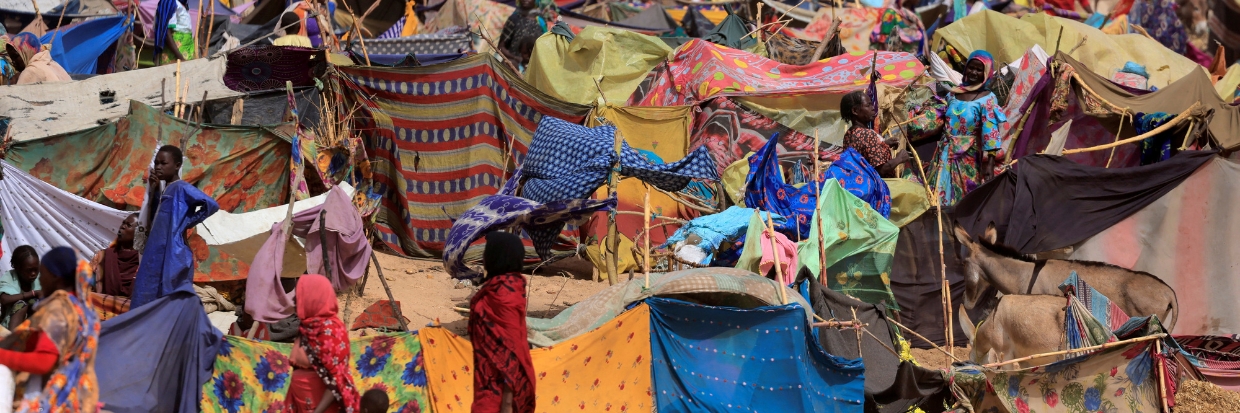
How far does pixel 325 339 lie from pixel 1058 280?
5029 millimetres

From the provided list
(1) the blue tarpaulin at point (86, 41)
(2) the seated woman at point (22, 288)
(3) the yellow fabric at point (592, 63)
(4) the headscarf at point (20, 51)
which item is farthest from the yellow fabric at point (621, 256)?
(1) the blue tarpaulin at point (86, 41)

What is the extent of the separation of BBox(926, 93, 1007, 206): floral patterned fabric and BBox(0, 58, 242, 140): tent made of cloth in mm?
6008

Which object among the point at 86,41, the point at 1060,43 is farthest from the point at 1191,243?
the point at 86,41

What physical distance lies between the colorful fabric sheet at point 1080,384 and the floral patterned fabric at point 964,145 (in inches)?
164

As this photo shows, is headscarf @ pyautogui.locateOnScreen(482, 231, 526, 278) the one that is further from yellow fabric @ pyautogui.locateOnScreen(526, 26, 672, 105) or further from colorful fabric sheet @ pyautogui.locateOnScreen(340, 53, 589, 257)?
yellow fabric @ pyautogui.locateOnScreen(526, 26, 672, 105)

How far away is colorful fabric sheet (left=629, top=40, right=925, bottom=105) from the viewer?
35.8 ft

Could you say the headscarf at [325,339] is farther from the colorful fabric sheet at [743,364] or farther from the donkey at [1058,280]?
the donkey at [1058,280]

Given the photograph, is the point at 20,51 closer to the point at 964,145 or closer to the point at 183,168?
the point at 183,168

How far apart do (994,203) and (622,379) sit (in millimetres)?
4095

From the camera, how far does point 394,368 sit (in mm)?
6285

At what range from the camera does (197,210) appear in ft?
21.5

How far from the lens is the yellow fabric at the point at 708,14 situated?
17.0 m

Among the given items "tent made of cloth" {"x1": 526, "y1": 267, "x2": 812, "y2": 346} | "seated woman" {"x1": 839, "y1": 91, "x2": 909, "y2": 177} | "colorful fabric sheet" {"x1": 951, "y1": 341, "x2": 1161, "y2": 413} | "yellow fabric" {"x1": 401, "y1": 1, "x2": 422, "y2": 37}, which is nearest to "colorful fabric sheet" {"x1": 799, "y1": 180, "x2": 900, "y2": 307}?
"seated woman" {"x1": 839, "y1": 91, "x2": 909, "y2": 177}

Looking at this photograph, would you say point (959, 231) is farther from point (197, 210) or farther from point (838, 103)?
point (197, 210)
